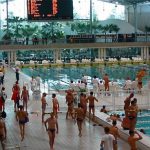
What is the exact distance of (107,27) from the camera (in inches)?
1875

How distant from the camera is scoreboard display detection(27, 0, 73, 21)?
110 ft

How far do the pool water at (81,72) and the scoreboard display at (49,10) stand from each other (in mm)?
4039

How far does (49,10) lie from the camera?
34062 millimetres

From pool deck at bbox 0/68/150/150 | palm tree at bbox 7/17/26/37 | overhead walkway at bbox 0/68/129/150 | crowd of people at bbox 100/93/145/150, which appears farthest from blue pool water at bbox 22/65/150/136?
crowd of people at bbox 100/93/145/150

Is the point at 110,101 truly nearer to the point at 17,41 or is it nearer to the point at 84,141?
the point at 84,141

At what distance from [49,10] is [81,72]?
Result: 17.3 feet

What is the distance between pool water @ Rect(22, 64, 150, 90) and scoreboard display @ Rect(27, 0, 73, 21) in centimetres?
404

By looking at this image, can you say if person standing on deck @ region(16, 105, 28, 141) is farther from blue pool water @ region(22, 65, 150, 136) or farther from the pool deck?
blue pool water @ region(22, 65, 150, 136)

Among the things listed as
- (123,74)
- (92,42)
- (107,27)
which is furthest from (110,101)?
(107,27)

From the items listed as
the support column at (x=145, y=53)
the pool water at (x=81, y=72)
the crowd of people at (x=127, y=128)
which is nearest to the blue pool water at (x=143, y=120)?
the crowd of people at (x=127, y=128)

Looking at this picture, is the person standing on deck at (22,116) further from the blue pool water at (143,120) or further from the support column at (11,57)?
the support column at (11,57)

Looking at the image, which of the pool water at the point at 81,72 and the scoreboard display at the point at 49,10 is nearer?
the pool water at the point at 81,72

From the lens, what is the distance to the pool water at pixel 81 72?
30742mm

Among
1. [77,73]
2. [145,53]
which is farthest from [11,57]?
[145,53]
